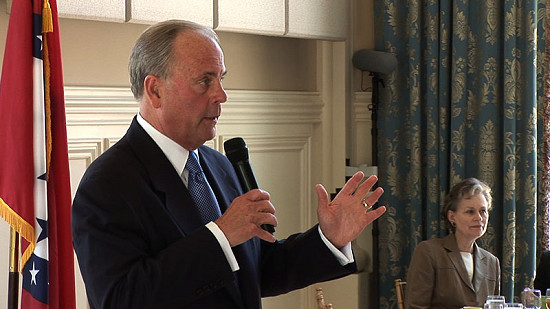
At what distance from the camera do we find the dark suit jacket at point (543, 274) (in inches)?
177

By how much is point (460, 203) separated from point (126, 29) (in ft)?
6.13

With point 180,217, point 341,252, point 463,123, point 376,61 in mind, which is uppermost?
point 376,61

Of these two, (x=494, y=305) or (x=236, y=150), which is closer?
(x=236, y=150)

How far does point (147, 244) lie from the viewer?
6.23 feet

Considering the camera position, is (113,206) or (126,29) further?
(126,29)

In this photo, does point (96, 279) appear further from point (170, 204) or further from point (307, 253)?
point (307, 253)

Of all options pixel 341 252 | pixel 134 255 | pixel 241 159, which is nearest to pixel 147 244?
pixel 134 255

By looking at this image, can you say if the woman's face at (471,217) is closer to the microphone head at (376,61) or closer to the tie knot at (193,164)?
the microphone head at (376,61)

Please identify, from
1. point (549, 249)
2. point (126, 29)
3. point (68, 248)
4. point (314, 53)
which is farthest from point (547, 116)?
point (68, 248)

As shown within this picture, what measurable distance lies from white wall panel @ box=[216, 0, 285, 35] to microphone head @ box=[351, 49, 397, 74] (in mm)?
665

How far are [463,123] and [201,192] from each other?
319cm

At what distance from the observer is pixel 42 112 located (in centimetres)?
305

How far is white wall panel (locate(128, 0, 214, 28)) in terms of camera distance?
3.77 meters

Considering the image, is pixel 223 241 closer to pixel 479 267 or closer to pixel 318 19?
pixel 479 267
